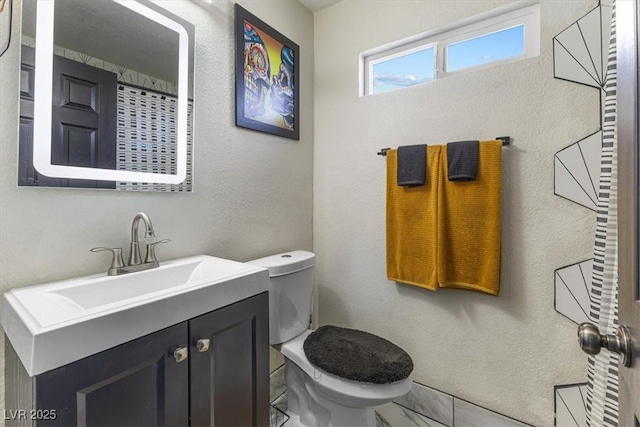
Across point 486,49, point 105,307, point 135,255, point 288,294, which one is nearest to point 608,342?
point 105,307

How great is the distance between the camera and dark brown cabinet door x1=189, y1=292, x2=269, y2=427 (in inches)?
32.9

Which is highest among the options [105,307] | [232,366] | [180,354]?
[105,307]

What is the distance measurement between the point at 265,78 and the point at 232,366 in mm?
1415

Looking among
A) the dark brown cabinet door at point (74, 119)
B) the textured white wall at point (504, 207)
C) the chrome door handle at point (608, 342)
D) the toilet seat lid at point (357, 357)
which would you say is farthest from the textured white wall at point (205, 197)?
the chrome door handle at point (608, 342)

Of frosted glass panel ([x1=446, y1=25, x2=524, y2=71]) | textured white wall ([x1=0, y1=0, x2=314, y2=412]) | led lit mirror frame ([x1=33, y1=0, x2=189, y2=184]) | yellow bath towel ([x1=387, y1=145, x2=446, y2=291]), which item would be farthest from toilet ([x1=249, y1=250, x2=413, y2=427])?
frosted glass panel ([x1=446, y1=25, x2=524, y2=71])

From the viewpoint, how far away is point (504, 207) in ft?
4.54

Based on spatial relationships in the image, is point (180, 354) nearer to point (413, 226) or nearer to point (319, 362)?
point (319, 362)

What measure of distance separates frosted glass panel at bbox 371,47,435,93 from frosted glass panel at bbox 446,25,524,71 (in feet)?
0.35

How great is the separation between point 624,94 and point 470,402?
59.9 inches

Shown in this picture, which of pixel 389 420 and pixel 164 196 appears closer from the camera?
pixel 164 196

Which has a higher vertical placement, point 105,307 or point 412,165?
point 412,165

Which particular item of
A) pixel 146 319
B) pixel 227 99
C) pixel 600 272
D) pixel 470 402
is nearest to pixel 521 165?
pixel 600 272

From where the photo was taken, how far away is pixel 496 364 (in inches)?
55.6

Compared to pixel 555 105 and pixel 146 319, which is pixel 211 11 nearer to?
pixel 146 319
